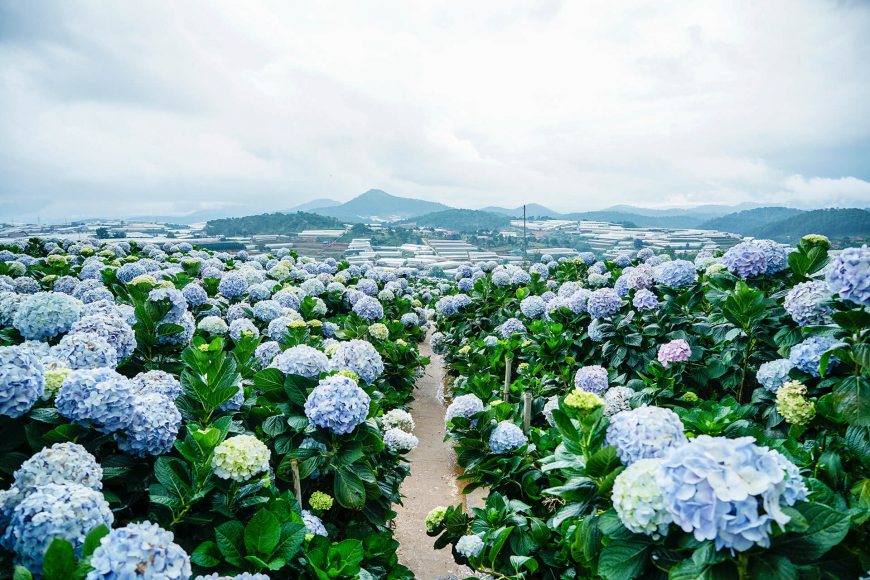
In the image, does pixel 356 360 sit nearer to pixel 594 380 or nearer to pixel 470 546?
pixel 470 546

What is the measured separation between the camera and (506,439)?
3.03m

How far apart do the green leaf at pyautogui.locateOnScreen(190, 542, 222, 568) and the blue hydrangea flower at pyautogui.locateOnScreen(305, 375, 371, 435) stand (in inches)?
25.1

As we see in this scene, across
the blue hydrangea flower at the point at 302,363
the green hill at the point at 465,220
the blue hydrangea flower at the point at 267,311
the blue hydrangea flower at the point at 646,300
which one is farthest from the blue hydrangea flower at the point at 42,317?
the green hill at the point at 465,220

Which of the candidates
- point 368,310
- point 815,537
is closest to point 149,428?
point 815,537

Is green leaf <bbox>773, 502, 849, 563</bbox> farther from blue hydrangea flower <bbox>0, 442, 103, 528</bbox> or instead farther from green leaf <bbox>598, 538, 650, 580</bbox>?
blue hydrangea flower <bbox>0, 442, 103, 528</bbox>

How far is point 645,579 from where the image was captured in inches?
48.4

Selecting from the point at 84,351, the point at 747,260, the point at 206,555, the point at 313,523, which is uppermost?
the point at 747,260

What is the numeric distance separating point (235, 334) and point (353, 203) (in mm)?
43536

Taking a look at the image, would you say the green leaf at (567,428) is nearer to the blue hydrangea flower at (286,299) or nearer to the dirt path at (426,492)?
the dirt path at (426,492)

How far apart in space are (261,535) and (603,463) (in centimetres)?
127

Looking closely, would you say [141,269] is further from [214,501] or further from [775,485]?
[775,485]

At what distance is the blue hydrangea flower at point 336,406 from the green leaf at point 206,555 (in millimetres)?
637

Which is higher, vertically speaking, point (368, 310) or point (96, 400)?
point (96, 400)

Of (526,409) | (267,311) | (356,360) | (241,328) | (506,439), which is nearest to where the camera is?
(356,360)
